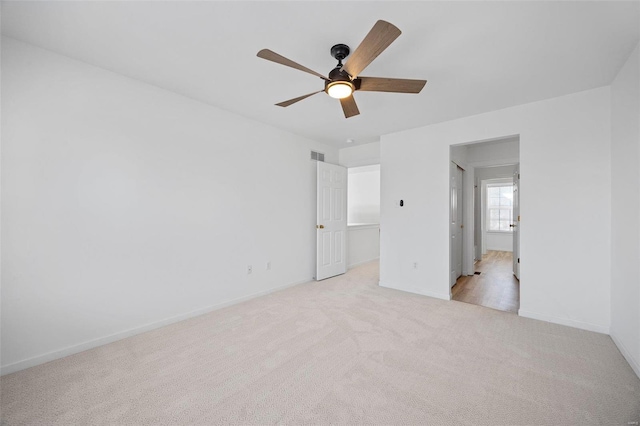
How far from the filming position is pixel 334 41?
6.73 ft

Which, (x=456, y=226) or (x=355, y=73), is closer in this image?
(x=355, y=73)

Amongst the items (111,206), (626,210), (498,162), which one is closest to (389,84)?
(626,210)

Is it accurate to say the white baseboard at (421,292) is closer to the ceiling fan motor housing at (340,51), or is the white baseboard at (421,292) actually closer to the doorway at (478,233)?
the doorway at (478,233)

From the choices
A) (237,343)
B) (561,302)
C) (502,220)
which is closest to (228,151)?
(237,343)

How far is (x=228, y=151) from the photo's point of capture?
3574mm

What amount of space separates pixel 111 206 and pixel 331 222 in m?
3.28

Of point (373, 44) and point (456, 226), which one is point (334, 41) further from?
point (456, 226)

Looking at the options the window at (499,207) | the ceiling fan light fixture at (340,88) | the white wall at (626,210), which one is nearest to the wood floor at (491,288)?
the white wall at (626,210)

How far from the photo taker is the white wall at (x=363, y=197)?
25.1ft

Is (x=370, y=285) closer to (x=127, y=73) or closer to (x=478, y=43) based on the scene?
(x=478, y=43)

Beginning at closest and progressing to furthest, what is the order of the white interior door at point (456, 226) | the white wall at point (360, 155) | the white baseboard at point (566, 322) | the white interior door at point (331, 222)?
the white baseboard at point (566, 322), the white interior door at point (456, 226), the white interior door at point (331, 222), the white wall at point (360, 155)

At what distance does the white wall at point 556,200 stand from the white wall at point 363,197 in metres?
3.64

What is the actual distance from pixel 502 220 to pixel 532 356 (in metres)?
7.21

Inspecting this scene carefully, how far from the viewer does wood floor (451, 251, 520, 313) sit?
373 centimetres
